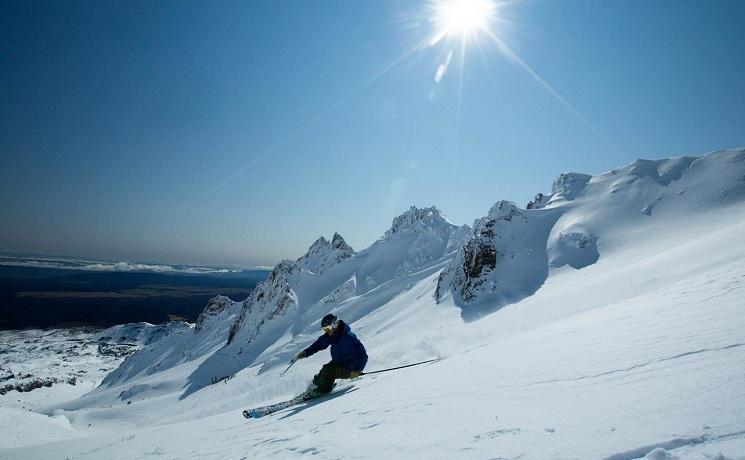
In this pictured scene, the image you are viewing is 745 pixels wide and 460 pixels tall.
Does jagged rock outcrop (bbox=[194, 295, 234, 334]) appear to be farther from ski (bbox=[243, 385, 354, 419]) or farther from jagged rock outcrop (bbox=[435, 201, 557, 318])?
ski (bbox=[243, 385, 354, 419])

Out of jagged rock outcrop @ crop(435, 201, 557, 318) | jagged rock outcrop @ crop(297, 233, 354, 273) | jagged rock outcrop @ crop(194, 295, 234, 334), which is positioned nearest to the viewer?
jagged rock outcrop @ crop(435, 201, 557, 318)

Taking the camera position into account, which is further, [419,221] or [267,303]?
[419,221]

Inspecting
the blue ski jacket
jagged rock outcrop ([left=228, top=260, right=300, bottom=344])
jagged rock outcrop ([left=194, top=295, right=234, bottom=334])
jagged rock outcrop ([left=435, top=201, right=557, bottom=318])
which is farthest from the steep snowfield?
jagged rock outcrop ([left=194, top=295, right=234, bottom=334])

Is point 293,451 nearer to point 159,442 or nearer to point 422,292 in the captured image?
point 159,442

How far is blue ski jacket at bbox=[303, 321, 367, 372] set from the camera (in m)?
8.44

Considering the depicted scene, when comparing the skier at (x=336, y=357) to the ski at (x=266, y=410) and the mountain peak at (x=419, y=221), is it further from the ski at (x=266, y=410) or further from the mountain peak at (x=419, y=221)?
the mountain peak at (x=419, y=221)

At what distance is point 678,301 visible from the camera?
738 cm

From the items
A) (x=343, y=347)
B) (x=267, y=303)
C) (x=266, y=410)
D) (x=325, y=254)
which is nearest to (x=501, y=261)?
(x=343, y=347)

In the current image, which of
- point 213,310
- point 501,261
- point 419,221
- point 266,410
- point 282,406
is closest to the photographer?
point 266,410

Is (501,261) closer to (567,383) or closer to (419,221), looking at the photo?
(567,383)

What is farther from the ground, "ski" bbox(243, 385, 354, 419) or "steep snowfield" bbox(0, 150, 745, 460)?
"steep snowfield" bbox(0, 150, 745, 460)

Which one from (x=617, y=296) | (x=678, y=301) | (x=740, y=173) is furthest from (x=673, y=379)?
(x=740, y=173)

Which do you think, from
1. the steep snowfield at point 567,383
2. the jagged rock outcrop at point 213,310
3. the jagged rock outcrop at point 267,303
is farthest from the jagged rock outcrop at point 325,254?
the steep snowfield at point 567,383

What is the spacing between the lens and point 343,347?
27.8 ft
